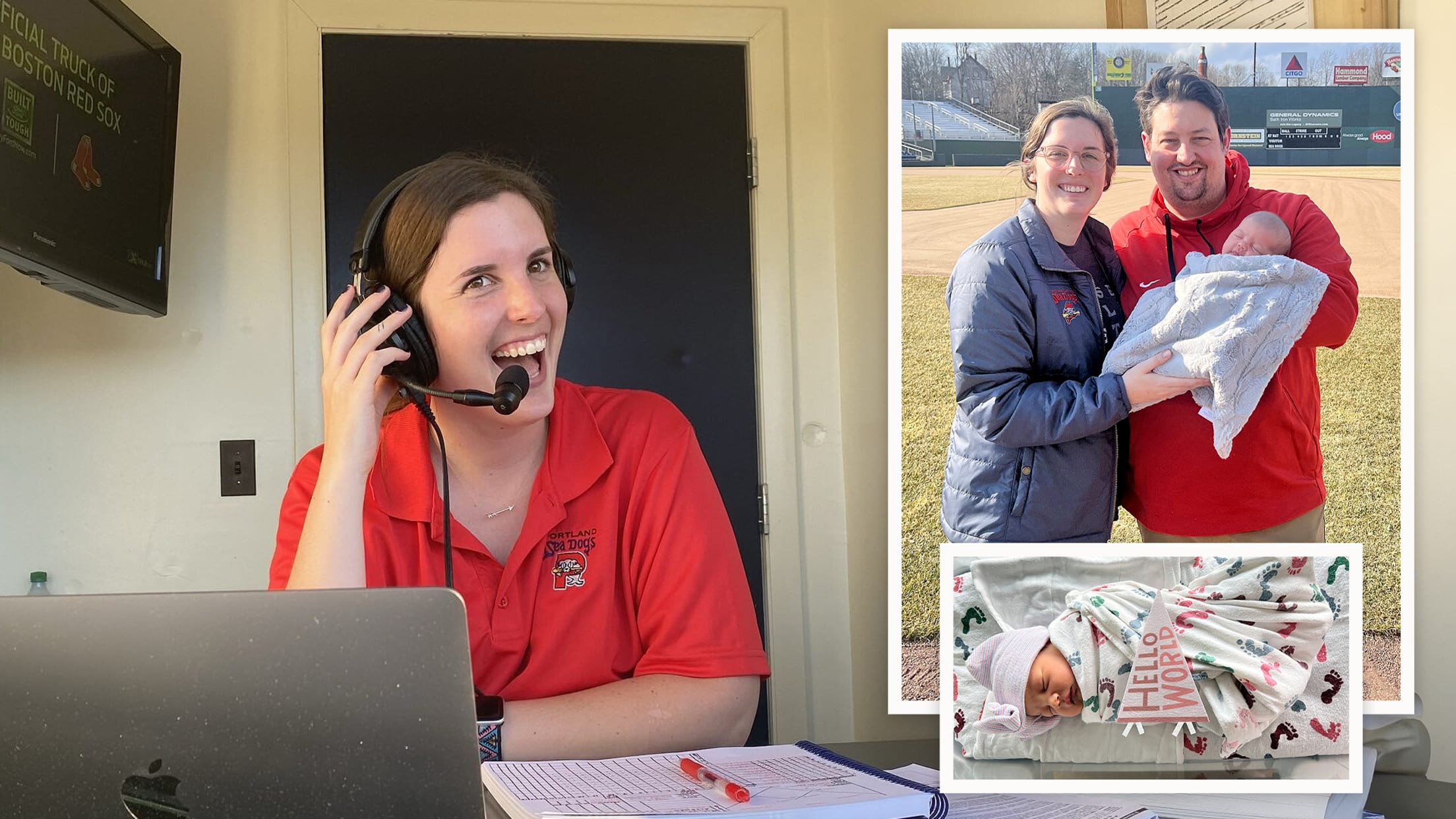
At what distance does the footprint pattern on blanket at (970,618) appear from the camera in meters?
1.14

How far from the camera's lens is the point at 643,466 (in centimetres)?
144

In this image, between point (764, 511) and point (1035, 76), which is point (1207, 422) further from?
point (764, 511)

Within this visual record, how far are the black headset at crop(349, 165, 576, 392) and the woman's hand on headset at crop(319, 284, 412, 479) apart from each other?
0.01 meters

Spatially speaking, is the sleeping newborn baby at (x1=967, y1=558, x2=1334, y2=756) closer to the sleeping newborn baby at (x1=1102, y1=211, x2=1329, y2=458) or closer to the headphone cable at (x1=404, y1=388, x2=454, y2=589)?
the sleeping newborn baby at (x1=1102, y1=211, x2=1329, y2=458)

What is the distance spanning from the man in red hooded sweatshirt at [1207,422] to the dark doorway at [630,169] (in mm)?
1583

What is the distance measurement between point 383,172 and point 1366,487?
206 centimetres

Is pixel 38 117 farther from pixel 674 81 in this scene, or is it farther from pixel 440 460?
pixel 674 81

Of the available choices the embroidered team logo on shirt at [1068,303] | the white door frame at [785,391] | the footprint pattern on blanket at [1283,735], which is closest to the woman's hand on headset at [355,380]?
the embroidered team logo on shirt at [1068,303]

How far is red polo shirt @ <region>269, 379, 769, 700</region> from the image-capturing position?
4.38ft

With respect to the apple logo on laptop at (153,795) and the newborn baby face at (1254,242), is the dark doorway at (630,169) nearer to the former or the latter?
the newborn baby face at (1254,242)

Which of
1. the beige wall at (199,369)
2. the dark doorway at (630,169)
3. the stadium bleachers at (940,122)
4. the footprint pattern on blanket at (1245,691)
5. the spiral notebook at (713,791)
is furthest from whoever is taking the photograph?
the dark doorway at (630,169)

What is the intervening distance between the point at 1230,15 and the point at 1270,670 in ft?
2.41

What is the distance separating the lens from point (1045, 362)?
112cm

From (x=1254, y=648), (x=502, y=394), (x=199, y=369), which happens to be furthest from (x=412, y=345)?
(x=199, y=369)
